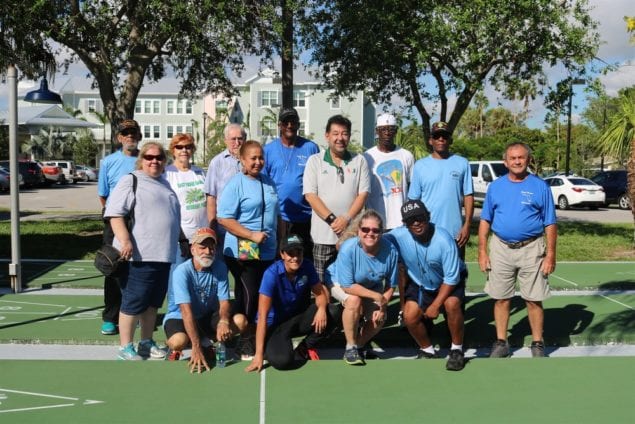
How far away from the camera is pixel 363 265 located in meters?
5.86

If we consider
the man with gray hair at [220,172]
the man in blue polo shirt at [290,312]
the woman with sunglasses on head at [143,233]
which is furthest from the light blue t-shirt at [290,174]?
the woman with sunglasses on head at [143,233]

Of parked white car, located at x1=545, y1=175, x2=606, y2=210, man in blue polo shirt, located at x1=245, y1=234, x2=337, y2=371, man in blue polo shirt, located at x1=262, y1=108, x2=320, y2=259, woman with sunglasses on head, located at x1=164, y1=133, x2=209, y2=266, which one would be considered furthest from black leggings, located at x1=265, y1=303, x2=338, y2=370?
parked white car, located at x1=545, y1=175, x2=606, y2=210

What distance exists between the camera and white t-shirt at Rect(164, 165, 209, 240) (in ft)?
21.3

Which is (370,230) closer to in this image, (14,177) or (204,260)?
(204,260)

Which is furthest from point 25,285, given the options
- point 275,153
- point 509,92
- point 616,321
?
point 509,92

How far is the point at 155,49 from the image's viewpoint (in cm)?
1466

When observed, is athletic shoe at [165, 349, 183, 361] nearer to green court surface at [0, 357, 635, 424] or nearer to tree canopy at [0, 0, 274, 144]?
green court surface at [0, 357, 635, 424]

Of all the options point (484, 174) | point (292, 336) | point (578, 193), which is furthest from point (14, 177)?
point (578, 193)

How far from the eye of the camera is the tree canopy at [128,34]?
42.5 ft

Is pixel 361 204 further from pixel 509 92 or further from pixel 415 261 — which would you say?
pixel 509 92

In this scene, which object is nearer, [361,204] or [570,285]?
[361,204]

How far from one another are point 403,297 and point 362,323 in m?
0.40

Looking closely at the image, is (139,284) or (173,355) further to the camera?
(173,355)

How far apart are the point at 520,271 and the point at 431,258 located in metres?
0.88
